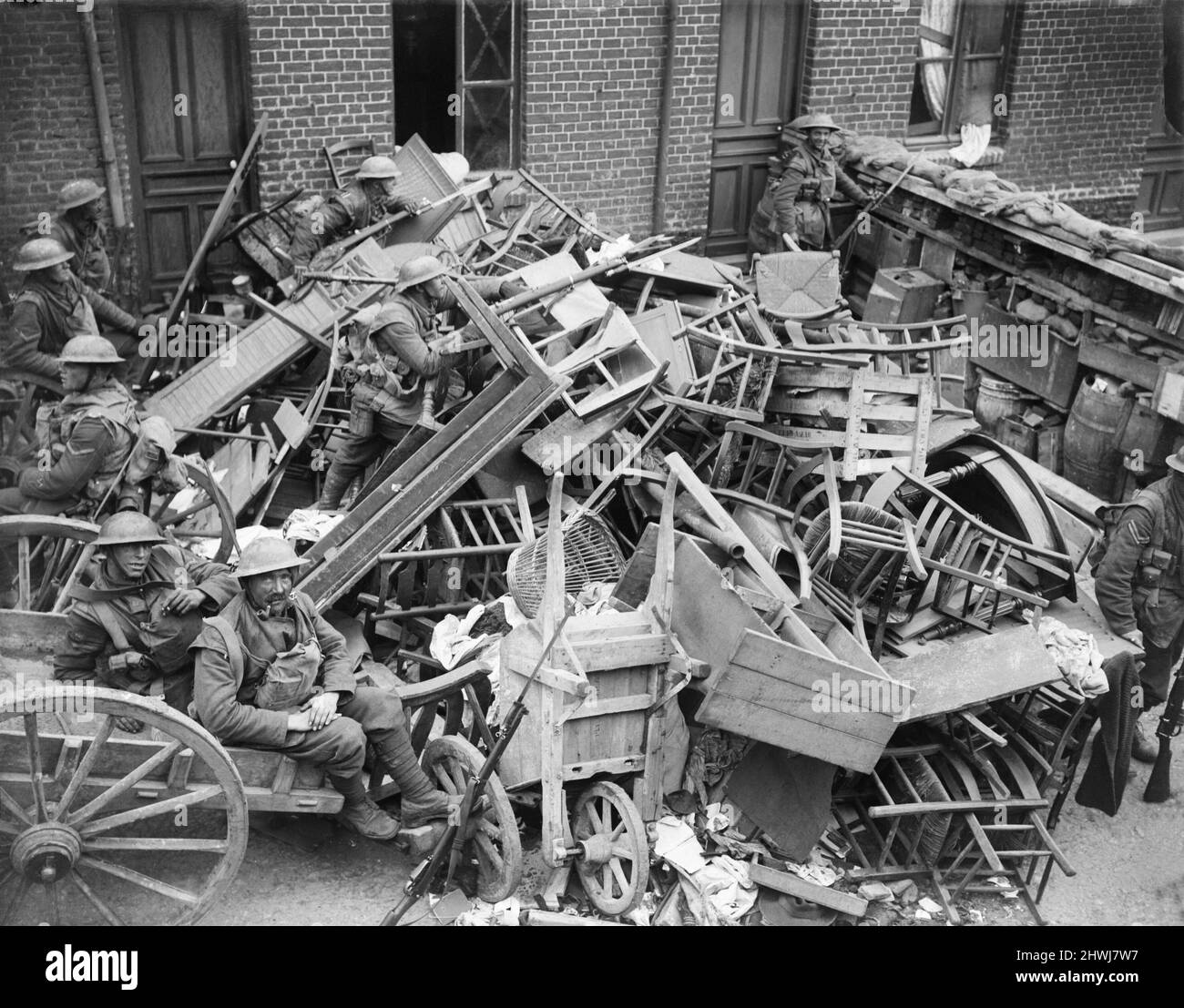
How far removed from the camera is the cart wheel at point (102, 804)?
5.45m

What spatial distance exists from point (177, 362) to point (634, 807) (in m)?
5.77

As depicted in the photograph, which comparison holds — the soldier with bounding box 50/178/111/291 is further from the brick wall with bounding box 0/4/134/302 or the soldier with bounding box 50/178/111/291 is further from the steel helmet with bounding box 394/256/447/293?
the steel helmet with bounding box 394/256/447/293

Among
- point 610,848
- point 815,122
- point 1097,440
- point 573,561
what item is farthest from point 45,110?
point 1097,440

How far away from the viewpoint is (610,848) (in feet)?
20.1

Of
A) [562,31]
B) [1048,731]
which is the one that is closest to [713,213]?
[562,31]

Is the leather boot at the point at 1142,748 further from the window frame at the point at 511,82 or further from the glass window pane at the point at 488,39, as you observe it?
the glass window pane at the point at 488,39

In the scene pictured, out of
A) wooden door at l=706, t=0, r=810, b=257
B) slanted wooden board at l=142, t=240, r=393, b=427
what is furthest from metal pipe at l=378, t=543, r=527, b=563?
wooden door at l=706, t=0, r=810, b=257

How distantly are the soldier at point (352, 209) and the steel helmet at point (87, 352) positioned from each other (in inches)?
103

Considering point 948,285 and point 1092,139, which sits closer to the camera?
point 948,285

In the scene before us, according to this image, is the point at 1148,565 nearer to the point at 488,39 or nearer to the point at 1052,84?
the point at 488,39

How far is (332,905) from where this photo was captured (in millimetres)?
6355

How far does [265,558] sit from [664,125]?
26.4 ft

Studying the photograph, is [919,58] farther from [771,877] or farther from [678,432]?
[771,877]

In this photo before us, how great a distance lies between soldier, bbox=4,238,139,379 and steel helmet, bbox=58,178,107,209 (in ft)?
1.19
